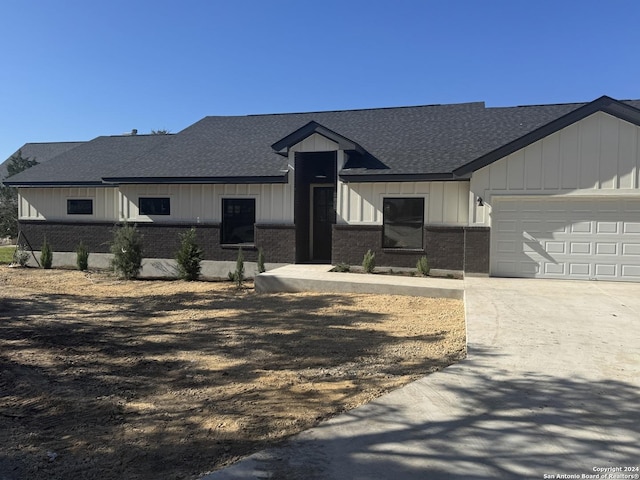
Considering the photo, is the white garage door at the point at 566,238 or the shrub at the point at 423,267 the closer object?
the white garage door at the point at 566,238

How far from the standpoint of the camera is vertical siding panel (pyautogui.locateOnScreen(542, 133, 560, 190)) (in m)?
11.5

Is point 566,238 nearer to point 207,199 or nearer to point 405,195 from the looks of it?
point 405,195

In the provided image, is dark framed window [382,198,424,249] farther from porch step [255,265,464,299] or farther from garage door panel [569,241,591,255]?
garage door panel [569,241,591,255]

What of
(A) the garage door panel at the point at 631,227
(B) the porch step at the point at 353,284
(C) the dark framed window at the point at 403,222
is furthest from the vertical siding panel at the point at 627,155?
(C) the dark framed window at the point at 403,222

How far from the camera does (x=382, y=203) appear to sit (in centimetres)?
1384

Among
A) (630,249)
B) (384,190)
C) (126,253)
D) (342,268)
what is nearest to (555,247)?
(630,249)

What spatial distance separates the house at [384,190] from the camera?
1141 cm

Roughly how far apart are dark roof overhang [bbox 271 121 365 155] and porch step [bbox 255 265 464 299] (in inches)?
163

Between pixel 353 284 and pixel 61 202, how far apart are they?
13189mm

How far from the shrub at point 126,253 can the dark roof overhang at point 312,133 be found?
529cm

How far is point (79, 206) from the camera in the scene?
17672mm

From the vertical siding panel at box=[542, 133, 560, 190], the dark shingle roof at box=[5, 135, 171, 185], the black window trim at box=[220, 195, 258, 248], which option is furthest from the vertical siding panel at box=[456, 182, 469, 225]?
the dark shingle roof at box=[5, 135, 171, 185]

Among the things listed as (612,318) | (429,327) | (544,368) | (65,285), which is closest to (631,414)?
(544,368)

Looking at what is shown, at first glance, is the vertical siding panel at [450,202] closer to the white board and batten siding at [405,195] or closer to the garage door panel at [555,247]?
the white board and batten siding at [405,195]
